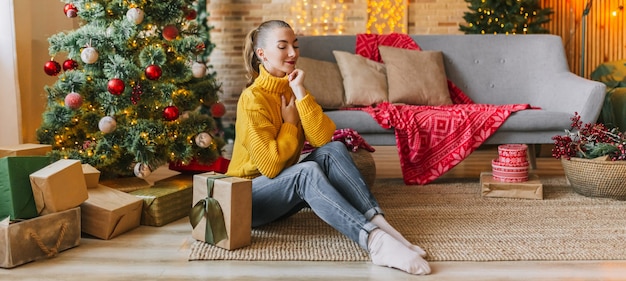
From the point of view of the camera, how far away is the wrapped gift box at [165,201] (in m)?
2.56

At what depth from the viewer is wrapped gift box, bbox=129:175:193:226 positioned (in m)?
2.56

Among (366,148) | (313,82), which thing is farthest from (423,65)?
(366,148)

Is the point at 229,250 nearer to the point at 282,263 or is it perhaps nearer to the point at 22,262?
the point at 282,263

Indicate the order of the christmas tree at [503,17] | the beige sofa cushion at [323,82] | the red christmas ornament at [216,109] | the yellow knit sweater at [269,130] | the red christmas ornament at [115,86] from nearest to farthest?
the yellow knit sweater at [269,130], the red christmas ornament at [115,86], the red christmas ornament at [216,109], the beige sofa cushion at [323,82], the christmas tree at [503,17]

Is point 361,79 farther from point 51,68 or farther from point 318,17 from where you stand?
point 318,17

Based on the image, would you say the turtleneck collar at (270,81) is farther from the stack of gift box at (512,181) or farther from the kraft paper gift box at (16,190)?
the stack of gift box at (512,181)

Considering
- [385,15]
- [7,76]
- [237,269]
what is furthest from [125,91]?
[385,15]

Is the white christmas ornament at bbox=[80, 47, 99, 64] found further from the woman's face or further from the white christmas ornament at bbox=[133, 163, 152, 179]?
the woman's face

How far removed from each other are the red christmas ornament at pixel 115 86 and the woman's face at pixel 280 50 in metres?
0.73

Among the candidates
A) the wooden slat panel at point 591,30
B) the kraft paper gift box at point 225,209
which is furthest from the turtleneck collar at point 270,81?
the wooden slat panel at point 591,30

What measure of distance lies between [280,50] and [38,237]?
1034 mm

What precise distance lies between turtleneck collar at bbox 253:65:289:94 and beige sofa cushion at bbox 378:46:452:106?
163 centimetres

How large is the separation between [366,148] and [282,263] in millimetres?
1221

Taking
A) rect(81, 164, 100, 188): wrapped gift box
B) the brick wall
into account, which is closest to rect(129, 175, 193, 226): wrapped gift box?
rect(81, 164, 100, 188): wrapped gift box
